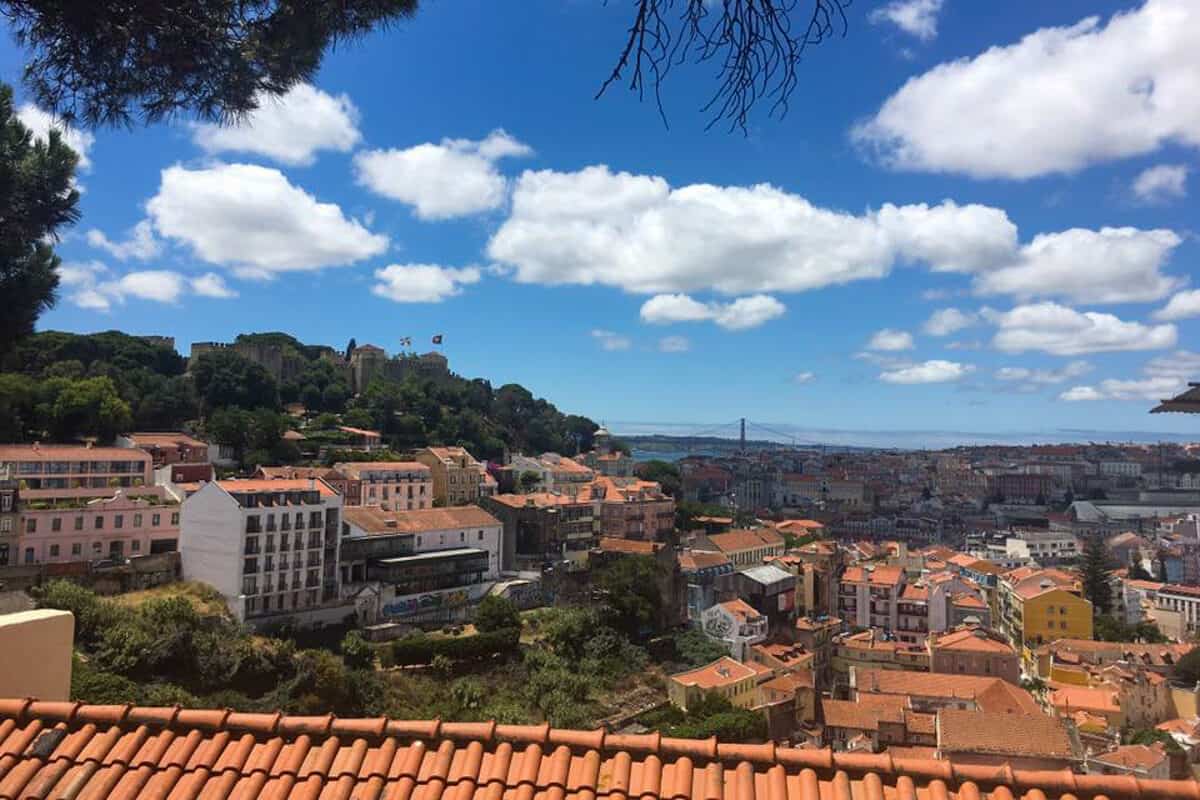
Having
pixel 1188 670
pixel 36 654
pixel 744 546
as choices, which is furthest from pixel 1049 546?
pixel 36 654

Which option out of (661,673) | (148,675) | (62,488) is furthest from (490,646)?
(62,488)

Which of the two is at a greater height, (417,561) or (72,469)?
(72,469)

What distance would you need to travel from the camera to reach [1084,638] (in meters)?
42.8

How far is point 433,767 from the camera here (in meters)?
2.97

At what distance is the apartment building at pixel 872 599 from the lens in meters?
44.5

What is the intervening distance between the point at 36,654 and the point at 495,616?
2621cm

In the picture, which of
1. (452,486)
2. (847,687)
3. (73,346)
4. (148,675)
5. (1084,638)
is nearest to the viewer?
(148,675)

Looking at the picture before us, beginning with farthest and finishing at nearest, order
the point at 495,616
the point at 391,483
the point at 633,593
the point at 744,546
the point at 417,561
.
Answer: the point at 744,546 → the point at 391,483 → the point at 633,593 → the point at 417,561 → the point at 495,616

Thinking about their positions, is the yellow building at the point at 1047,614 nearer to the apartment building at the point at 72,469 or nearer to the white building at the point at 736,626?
the white building at the point at 736,626

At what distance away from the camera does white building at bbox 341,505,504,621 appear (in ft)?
94.5

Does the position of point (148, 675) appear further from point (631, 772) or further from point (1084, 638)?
point (1084, 638)

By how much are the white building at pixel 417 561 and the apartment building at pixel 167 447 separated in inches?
435

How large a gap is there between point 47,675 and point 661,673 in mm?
30164

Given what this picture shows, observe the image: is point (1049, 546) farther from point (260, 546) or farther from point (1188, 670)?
point (260, 546)
